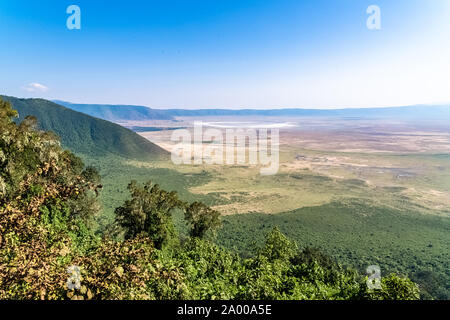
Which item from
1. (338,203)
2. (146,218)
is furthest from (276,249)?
(338,203)

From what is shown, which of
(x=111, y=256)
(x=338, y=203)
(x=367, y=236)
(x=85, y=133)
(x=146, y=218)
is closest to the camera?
(x=111, y=256)

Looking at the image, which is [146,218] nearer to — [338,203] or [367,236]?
[367,236]

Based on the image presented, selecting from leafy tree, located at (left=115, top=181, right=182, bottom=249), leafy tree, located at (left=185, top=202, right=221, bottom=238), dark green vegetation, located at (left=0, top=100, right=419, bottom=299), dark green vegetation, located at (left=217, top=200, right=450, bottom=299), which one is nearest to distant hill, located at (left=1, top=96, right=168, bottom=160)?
dark green vegetation, located at (left=217, top=200, right=450, bottom=299)

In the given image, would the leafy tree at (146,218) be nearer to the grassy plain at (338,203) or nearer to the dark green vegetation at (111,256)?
the dark green vegetation at (111,256)

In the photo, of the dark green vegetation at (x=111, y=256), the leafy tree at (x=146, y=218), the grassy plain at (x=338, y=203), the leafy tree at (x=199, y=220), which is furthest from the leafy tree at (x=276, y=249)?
the grassy plain at (x=338, y=203)
